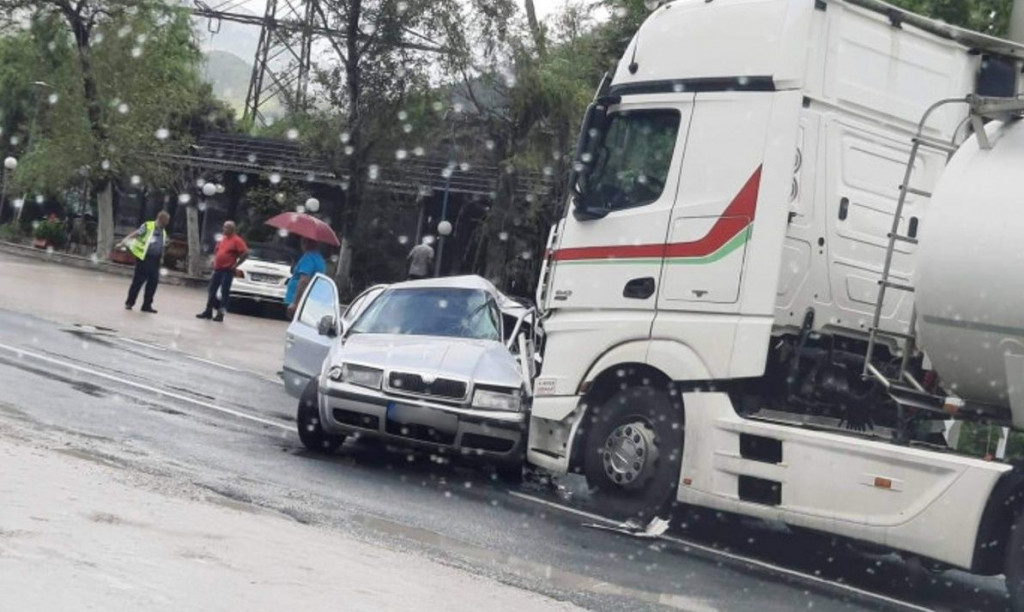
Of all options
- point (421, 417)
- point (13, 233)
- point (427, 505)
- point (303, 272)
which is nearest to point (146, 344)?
point (303, 272)

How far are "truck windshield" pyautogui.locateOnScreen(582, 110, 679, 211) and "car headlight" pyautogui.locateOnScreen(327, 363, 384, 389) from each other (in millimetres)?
2116

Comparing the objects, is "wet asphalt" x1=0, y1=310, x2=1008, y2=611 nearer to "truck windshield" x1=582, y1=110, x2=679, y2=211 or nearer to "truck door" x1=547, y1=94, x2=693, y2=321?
"truck door" x1=547, y1=94, x2=693, y2=321

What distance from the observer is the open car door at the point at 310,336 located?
13.6 meters

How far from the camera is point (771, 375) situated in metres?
10.6

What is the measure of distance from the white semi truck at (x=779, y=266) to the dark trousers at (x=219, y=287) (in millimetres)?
15199

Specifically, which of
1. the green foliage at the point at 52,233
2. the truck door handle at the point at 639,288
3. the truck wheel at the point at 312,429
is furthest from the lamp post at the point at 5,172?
the truck door handle at the point at 639,288

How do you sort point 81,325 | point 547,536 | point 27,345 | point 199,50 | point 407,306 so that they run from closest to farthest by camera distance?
1. point 547,536
2. point 407,306
3. point 27,345
4. point 81,325
5. point 199,50

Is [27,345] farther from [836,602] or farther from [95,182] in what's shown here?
[95,182]

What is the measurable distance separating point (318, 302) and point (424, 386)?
276 centimetres

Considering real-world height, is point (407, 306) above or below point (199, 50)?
below

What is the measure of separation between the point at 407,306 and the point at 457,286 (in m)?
0.55

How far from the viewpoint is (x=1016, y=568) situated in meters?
8.59

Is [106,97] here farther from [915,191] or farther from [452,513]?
[915,191]

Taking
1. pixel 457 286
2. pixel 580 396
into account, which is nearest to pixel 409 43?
pixel 457 286
